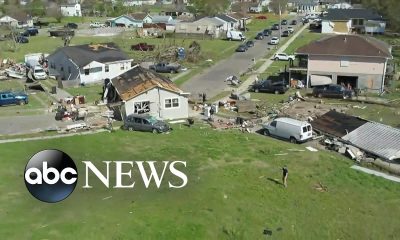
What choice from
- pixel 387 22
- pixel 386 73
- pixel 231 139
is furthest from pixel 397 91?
pixel 387 22

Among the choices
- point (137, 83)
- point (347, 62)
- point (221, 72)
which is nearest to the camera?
point (137, 83)

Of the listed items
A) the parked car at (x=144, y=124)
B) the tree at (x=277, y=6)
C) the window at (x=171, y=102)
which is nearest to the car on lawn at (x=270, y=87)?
the window at (x=171, y=102)

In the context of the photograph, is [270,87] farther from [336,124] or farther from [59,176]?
[59,176]

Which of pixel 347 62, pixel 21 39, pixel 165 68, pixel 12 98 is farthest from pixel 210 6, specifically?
pixel 12 98

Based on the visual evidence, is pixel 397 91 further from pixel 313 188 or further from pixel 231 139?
pixel 313 188

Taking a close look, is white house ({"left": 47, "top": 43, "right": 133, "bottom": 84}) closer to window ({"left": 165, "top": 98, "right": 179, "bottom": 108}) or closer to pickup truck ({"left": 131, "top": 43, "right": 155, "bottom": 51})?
window ({"left": 165, "top": 98, "right": 179, "bottom": 108})

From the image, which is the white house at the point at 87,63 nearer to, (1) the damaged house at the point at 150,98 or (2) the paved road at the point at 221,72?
(2) the paved road at the point at 221,72

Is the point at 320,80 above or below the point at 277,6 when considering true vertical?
below
